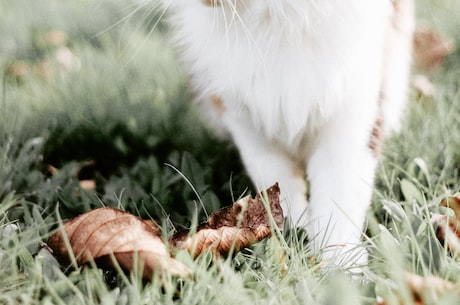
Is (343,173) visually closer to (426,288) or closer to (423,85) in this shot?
(426,288)

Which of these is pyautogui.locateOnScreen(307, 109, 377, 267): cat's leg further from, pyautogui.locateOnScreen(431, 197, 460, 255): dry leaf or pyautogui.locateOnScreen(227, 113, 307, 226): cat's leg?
pyautogui.locateOnScreen(431, 197, 460, 255): dry leaf

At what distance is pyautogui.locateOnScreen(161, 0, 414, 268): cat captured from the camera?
145 cm

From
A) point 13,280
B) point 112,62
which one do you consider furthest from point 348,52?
point 112,62

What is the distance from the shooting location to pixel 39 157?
6.09 ft

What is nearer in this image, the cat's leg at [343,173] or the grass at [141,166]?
the grass at [141,166]

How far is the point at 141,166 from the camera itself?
1878 mm

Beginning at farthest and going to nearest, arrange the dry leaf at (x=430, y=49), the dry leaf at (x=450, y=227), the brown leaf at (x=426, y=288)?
the dry leaf at (x=430, y=49) < the dry leaf at (x=450, y=227) < the brown leaf at (x=426, y=288)

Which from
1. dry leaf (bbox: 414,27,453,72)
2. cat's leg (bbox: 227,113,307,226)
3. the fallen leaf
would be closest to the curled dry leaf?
cat's leg (bbox: 227,113,307,226)

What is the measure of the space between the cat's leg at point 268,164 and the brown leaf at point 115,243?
50 cm

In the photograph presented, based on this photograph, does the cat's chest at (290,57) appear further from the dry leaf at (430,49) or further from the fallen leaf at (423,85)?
the dry leaf at (430,49)

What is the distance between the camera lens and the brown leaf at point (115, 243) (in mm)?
1144

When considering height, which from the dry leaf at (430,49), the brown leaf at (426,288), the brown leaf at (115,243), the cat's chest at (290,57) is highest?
the cat's chest at (290,57)

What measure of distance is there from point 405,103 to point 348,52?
0.79 metres

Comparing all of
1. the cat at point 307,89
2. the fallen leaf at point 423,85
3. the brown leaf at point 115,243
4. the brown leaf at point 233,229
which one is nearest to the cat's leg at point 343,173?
the cat at point 307,89
